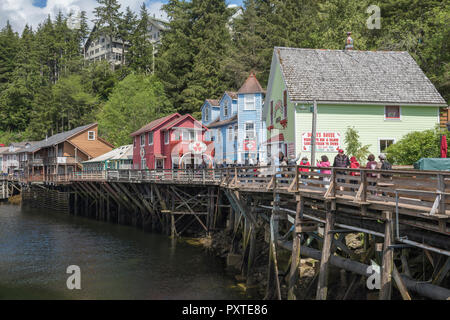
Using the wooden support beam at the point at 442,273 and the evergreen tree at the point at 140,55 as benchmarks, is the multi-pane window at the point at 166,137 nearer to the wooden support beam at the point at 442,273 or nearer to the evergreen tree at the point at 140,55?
the wooden support beam at the point at 442,273

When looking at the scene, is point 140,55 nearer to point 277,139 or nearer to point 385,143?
point 277,139

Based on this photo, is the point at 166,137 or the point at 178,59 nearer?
the point at 166,137

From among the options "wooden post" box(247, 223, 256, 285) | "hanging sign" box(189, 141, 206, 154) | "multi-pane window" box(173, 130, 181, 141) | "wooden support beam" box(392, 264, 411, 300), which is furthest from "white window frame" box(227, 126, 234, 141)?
"wooden support beam" box(392, 264, 411, 300)

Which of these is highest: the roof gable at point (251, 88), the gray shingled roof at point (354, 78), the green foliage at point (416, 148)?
the roof gable at point (251, 88)

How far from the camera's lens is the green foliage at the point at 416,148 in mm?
22203

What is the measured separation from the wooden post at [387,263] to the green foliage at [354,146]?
15.5 m

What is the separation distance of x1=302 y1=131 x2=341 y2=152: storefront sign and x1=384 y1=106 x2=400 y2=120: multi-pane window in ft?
10.5

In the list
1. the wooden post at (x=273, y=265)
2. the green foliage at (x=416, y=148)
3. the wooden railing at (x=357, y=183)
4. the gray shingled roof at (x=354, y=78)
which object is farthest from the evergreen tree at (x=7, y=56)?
the wooden post at (x=273, y=265)

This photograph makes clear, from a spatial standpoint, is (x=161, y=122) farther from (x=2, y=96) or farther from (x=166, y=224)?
(x=2, y=96)

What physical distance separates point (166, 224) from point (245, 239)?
12663 mm

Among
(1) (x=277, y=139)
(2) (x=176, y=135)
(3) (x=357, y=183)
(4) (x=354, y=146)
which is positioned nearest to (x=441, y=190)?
(3) (x=357, y=183)

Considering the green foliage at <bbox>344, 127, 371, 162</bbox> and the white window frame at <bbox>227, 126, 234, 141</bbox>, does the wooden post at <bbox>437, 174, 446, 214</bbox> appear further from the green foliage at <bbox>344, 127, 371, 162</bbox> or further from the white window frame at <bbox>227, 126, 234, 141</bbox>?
the white window frame at <bbox>227, 126, 234, 141</bbox>

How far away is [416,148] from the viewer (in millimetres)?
22547

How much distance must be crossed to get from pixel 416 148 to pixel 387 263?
15.0 m
